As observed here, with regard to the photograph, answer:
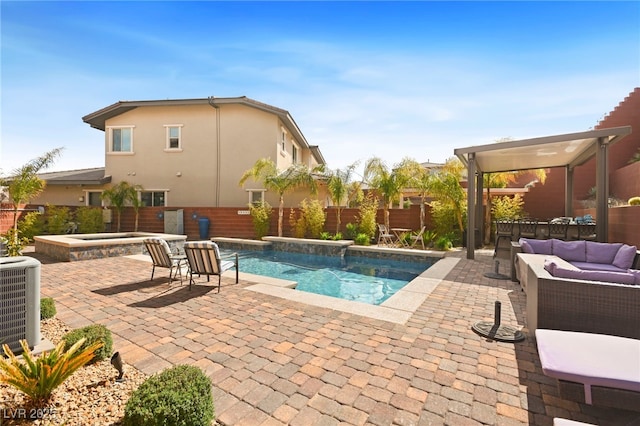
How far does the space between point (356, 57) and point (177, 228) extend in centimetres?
1242

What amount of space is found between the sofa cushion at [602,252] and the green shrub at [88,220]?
61.7 feet

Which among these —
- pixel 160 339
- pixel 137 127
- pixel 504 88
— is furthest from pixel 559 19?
pixel 137 127

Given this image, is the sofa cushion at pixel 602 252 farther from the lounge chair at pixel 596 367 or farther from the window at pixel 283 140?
the window at pixel 283 140

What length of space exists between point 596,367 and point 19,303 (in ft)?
16.0

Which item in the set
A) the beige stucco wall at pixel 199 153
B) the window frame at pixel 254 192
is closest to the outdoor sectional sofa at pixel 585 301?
the window frame at pixel 254 192

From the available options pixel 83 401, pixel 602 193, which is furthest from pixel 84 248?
pixel 602 193

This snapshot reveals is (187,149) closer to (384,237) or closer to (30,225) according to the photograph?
(30,225)

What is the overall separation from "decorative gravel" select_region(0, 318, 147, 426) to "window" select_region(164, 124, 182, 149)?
663 inches

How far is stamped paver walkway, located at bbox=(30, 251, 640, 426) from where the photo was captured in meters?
2.24

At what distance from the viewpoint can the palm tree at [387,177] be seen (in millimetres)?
12602

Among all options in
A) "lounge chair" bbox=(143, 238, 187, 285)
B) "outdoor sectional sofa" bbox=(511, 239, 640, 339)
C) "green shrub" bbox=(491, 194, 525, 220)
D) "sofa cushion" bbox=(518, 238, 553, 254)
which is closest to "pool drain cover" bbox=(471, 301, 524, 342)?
"outdoor sectional sofa" bbox=(511, 239, 640, 339)

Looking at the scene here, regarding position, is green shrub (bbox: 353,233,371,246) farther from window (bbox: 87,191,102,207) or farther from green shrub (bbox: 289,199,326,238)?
window (bbox: 87,191,102,207)

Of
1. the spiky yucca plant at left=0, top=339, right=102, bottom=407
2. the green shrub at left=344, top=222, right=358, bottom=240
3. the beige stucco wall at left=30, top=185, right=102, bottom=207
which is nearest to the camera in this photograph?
the spiky yucca plant at left=0, top=339, right=102, bottom=407

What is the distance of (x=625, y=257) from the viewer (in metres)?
5.52
